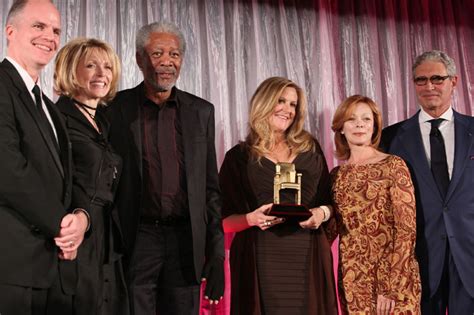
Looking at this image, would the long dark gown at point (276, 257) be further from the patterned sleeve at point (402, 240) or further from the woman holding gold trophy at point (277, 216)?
the patterned sleeve at point (402, 240)

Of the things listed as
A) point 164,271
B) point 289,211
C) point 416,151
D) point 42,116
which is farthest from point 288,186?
point 42,116

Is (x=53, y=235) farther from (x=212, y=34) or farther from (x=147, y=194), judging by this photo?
(x=212, y=34)

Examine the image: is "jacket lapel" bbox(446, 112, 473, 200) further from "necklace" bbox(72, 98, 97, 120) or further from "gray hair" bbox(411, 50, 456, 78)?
"necklace" bbox(72, 98, 97, 120)

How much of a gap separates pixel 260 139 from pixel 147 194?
82 cm

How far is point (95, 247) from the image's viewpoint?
2682mm

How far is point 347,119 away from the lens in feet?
12.0

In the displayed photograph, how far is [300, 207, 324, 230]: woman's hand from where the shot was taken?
3318mm

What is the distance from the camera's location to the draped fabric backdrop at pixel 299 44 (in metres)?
3.92

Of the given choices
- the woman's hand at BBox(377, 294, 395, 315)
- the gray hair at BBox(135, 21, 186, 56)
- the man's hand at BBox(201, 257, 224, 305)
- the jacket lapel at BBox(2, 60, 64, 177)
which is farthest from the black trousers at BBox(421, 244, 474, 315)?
the jacket lapel at BBox(2, 60, 64, 177)

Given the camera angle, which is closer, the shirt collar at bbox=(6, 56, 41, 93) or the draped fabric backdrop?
the shirt collar at bbox=(6, 56, 41, 93)

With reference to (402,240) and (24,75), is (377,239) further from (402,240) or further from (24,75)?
(24,75)

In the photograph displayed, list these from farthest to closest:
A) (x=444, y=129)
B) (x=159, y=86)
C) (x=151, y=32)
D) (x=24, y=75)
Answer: (x=444, y=129) → (x=151, y=32) → (x=159, y=86) → (x=24, y=75)

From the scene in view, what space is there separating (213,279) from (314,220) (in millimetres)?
626

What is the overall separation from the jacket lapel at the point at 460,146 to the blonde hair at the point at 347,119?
43 centimetres
